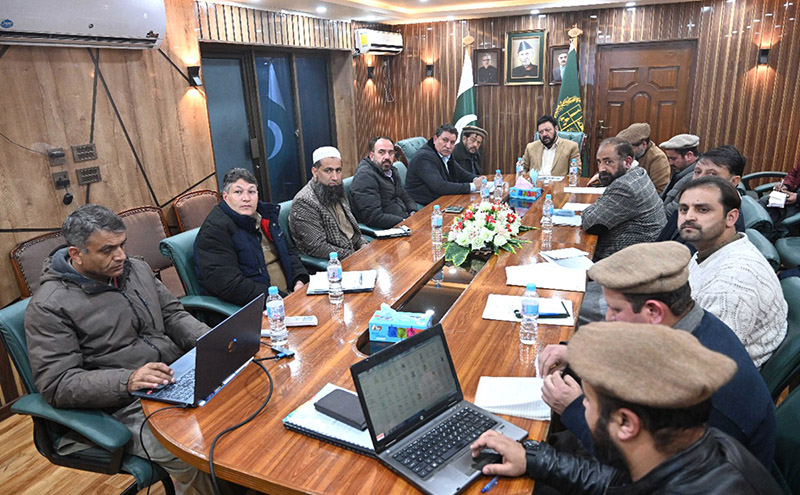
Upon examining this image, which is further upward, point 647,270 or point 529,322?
point 647,270

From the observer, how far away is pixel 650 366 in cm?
96

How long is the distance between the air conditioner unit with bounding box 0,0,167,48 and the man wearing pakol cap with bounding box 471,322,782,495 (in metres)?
3.57

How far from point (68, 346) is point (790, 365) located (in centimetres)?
240

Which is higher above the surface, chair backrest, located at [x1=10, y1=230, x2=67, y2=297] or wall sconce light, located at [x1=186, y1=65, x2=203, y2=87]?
wall sconce light, located at [x1=186, y1=65, x2=203, y2=87]

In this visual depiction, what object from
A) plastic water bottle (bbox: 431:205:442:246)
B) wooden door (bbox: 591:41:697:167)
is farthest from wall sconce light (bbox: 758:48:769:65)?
plastic water bottle (bbox: 431:205:442:246)

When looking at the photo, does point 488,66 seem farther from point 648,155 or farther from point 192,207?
point 192,207

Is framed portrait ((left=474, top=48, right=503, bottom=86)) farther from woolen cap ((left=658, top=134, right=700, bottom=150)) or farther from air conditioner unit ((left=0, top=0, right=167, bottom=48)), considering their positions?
air conditioner unit ((left=0, top=0, right=167, bottom=48))

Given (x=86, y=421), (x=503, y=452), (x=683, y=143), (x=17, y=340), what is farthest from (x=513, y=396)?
(x=683, y=143)

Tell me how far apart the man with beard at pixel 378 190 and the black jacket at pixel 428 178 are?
0.36 m

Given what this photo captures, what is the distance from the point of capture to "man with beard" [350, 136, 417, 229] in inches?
161

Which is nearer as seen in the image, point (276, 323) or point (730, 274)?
point (730, 274)

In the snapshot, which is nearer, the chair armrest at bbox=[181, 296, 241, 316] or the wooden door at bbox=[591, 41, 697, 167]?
the chair armrest at bbox=[181, 296, 241, 316]

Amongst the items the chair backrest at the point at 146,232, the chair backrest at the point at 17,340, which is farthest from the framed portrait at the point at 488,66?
the chair backrest at the point at 17,340

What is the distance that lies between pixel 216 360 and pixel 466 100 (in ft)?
20.8
